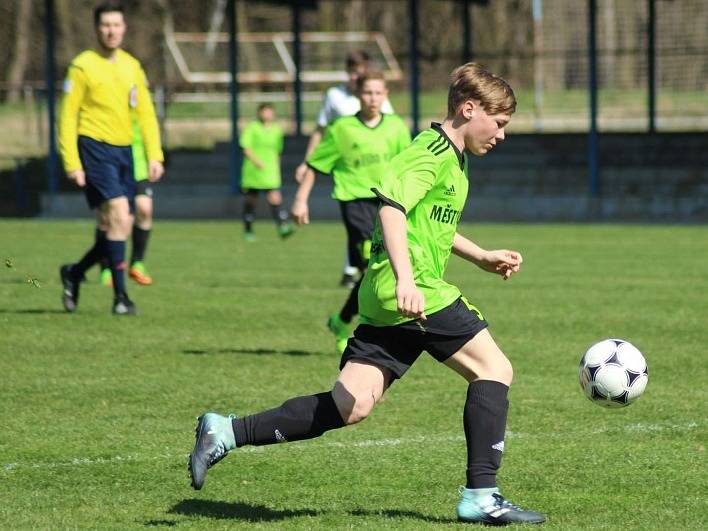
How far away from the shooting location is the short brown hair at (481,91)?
4805mm

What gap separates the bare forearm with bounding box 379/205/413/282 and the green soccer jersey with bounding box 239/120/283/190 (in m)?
16.5

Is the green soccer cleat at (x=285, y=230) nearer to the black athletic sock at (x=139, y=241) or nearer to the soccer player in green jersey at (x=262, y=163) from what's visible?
the soccer player in green jersey at (x=262, y=163)

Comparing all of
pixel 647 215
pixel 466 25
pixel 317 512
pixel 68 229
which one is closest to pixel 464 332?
pixel 317 512

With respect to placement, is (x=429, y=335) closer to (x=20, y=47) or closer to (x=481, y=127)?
(x=481, y=127)

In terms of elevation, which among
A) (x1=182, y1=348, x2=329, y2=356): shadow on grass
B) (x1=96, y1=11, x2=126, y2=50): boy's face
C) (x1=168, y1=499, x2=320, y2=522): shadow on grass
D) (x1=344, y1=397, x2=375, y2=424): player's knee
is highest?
(x1=96, y1=11, x2=126, y2=50): boy's face

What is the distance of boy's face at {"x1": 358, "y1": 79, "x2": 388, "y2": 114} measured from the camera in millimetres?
8609

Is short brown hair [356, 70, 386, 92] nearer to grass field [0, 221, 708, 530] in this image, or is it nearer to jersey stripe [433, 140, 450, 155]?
grass field [0, 221, 708, 530]

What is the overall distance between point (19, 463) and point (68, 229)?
15695mm

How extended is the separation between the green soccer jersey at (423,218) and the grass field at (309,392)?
800 millimetres

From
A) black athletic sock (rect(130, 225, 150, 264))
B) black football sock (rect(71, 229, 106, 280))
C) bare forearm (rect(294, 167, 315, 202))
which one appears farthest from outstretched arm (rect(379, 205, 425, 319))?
black athletic sock (rect(130, 225, 150, 264))

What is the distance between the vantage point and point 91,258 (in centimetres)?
1059

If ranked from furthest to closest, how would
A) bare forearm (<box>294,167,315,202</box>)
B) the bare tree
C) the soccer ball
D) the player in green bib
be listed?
the bare tree < the player in green bib < bare forearm (<box>294,167,315,202</box>) < the soccer ball

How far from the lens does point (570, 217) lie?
23078 mm

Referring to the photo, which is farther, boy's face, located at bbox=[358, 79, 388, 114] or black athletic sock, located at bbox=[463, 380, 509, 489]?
boy's face, located at bbox=[358, 79, 388, 114]
